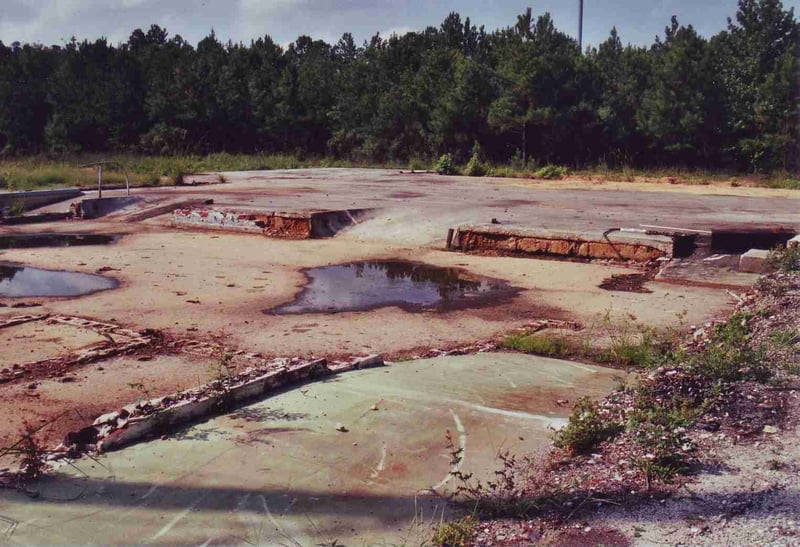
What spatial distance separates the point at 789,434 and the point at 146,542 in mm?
2813

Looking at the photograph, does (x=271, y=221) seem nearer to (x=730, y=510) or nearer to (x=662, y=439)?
(x=662, y=439)

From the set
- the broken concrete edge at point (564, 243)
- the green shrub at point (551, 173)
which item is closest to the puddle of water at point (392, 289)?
the broken concrete edge at point (564, 243)

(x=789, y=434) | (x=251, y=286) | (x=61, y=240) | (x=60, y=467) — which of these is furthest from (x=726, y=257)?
(x=61, y=240)

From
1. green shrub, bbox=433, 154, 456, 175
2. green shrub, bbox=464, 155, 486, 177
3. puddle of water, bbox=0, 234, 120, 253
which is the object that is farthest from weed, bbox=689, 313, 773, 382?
green shrub, bbox=433, 154, 456, 175

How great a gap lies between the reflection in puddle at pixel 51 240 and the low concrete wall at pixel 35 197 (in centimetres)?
331

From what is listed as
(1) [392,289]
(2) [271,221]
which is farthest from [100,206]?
(1) [392,289]

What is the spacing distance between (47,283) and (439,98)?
91.4 ft

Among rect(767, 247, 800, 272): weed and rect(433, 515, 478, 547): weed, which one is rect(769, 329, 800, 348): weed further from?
rect(767, 247, 800, 272): weed

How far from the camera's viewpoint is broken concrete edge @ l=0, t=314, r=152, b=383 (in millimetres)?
5525

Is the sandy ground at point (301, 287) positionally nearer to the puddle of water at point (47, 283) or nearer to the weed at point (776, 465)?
the puddle of water at point (47, 283)

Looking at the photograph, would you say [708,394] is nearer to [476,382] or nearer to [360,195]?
[476,382]

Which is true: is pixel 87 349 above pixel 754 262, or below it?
below

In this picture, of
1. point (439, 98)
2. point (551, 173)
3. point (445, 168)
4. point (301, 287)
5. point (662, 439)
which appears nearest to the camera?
point (662, 439)

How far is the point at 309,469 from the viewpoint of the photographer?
3689 mm
